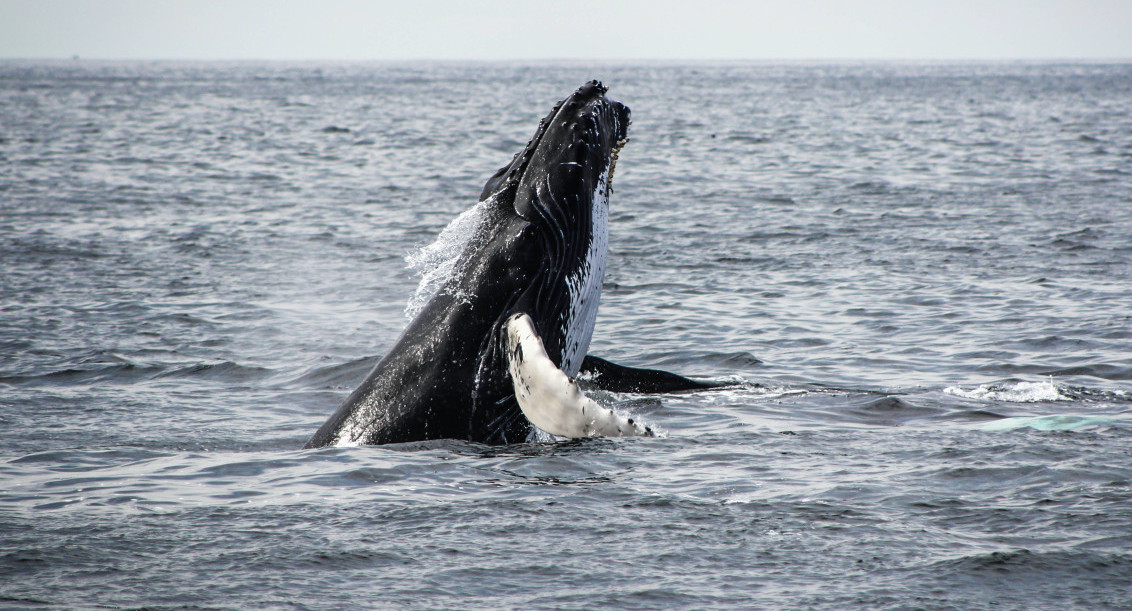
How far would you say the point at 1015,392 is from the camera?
10.0 meters

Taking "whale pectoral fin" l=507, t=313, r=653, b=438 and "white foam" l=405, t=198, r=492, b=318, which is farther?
"white foam" l=405, t=198, r=492, b=318

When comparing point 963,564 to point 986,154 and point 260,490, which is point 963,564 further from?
point 986,154

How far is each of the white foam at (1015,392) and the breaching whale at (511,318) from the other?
11.1ft

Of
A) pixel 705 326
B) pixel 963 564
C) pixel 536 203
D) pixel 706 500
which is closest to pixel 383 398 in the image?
pixel 536 203

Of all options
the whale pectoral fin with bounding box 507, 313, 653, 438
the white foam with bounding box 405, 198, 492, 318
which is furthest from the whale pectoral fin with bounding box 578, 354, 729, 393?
the whale pectoral fin with bounding box 507, 313, 653, 438

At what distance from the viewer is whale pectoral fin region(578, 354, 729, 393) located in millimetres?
9109

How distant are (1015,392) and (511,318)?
186 inches

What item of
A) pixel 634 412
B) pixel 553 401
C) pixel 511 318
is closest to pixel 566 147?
pixel 511 318

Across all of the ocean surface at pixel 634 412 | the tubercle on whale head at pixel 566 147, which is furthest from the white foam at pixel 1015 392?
the tubercle on whale head at pixel 566 147

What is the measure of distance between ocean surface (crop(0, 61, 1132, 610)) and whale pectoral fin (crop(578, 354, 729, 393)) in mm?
236

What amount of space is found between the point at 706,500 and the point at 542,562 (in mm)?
1327

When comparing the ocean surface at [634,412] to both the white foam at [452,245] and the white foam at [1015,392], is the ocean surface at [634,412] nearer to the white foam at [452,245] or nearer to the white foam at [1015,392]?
the white foam at [1015,392]

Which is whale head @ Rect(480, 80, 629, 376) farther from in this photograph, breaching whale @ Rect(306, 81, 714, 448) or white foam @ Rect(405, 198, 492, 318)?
white foam @ Rect(405, 198, 492, 318)

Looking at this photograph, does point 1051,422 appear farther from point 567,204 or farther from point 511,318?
point 511,318
